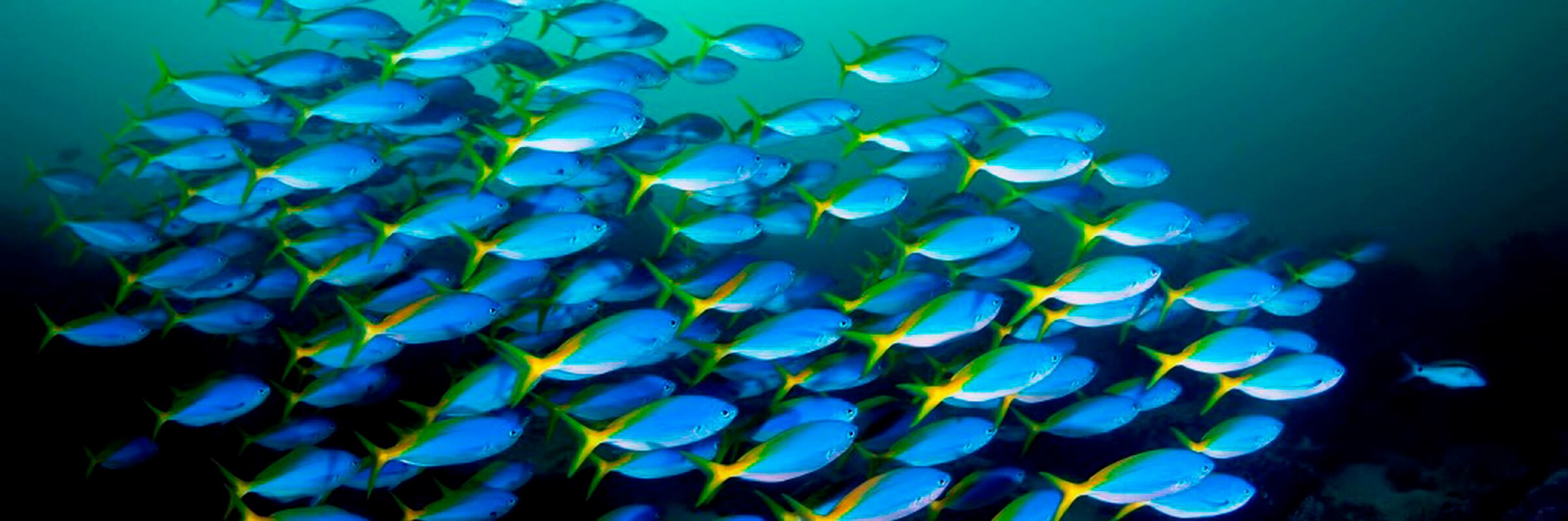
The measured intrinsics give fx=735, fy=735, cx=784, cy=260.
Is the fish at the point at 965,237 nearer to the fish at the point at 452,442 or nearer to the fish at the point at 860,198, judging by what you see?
the fish at the point at 860,198

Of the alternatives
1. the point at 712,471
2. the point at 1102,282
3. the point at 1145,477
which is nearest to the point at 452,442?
the point at 712,471

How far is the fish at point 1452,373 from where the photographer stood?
206 inches

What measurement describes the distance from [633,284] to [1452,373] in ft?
19.2

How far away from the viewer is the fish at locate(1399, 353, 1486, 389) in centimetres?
522

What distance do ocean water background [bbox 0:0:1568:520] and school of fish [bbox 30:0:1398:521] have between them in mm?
997

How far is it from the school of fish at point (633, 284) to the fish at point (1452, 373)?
0.08 feet

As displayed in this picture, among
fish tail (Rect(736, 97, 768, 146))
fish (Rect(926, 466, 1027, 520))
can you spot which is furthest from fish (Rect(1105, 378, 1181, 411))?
fish tail (Rect(736, 97, 768, 146))

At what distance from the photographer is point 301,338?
3.97 m

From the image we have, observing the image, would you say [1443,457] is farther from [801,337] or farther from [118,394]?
[118,394]

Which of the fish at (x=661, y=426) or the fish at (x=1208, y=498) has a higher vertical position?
the fish at (x=1208, y=498)

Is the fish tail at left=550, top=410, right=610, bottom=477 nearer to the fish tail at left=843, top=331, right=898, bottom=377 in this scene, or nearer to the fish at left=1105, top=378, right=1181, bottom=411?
the fish tail at left=843, top=331, right=898, bottom=377

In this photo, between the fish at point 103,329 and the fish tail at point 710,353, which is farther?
the fish at point 103,329

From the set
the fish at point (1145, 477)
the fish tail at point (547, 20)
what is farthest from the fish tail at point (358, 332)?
the fish at point (1145, 477)

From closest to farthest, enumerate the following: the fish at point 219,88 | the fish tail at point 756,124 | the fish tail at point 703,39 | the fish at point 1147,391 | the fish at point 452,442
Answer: the fish at point 452,442 → the fish at point 1147,391 → the fish at point 219,88 → the fish tail at point 756,124 → the fish tail at point 703,39
